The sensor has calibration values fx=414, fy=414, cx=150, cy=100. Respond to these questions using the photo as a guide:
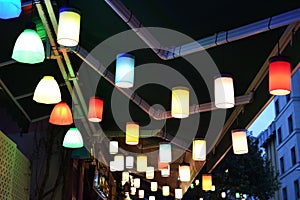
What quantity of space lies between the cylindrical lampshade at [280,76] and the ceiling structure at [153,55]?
56 cm

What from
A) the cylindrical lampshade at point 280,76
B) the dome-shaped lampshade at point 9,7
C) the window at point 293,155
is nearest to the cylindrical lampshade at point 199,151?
the cylindrical lampshade at point 280,76

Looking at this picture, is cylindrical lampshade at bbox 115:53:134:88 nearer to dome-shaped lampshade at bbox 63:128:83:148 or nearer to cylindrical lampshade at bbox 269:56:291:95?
cylindrical lampshade at bbox 269:56:291:95

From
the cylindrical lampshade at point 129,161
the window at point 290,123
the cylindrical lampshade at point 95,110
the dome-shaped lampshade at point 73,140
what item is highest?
the window at point 290,123

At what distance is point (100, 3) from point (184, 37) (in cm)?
124

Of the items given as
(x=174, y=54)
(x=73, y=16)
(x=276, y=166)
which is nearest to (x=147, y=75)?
(x=174, y=54)

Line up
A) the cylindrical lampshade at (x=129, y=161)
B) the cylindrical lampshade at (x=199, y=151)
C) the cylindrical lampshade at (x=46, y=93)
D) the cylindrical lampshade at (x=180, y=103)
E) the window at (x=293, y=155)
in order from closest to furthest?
the cylindrical lampshade at (x=46, y=93), the cylindrical lampshade at (x=180, y=103), the cylindrical lampshade at (x=199, y=151), the cylindrical lampshade at (x=129, y=161), the window at (x=293, y=155)

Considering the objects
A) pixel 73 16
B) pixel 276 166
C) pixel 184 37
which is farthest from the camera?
pixel 276 166

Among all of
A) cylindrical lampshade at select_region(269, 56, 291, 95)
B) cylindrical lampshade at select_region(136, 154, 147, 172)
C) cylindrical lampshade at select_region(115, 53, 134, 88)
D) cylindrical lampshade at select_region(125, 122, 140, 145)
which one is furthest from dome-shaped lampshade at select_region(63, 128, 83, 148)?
cylindrical lampshade at select_region(136, 154, 147, 172)

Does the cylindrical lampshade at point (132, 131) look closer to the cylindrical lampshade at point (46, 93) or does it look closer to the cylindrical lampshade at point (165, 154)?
the cylindrical lampshade at point (165, 154)

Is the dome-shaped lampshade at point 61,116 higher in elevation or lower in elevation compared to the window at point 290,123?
lower

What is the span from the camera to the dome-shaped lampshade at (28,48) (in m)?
3.38

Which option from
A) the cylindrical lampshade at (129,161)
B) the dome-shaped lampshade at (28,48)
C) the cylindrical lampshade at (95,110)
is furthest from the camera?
the cylindrical lampshade at (129,161)

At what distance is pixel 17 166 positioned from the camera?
6.50 m

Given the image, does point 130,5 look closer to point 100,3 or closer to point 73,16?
point 100,3
